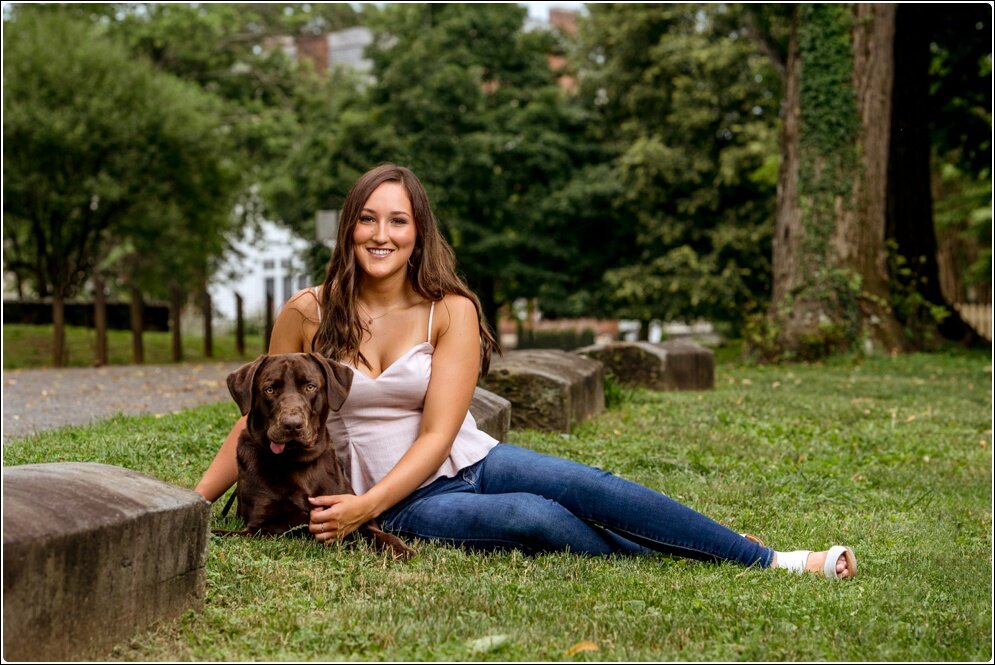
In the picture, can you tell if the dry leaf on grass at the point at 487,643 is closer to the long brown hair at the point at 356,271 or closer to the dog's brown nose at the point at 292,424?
the dog's brown nose at the point at 292,424

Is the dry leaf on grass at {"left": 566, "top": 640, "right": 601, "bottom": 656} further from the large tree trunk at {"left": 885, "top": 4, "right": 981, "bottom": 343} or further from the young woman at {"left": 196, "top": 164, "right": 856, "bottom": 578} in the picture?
the large tree trunk at {"left": 885, "top": 4, "right": 981, "bottom": 343}

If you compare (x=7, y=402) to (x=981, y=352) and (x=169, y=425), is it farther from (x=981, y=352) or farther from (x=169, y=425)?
(x=981, y=352)

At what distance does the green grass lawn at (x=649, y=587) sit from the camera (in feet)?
12.6

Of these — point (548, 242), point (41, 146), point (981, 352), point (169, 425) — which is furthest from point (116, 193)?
point (169, 425)

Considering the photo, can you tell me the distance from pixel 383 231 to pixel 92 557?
2078 mm

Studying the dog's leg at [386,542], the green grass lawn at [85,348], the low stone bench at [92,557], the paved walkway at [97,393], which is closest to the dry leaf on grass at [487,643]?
the low stone bench at [92,557]

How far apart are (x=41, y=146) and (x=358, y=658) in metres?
25.4

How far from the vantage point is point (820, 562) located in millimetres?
5141

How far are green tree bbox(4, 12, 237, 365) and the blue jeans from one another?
72.7 ft

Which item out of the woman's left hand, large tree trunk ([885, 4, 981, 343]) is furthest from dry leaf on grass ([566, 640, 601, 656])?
large tree trunk ([885, 4, 981, 343])

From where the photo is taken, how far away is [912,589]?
4934mm

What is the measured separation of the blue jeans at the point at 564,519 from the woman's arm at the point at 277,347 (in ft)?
2.23

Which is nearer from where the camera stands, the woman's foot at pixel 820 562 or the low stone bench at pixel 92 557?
the low stone bench at pixel 92 557

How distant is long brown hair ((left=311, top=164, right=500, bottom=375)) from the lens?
5172mm
